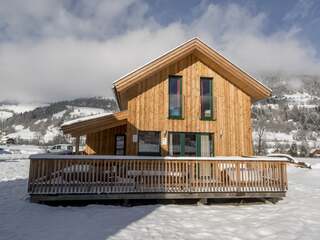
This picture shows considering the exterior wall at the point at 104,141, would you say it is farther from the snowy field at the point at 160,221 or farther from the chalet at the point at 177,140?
the snowy field at the point at 160,221

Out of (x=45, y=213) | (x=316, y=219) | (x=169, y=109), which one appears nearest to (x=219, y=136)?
(x=169, y=109)

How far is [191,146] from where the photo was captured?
1406cm

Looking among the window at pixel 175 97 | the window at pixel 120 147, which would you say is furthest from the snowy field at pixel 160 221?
the window at pixel 120 147

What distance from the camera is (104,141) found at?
16469 mm

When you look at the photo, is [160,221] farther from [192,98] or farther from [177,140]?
[192,98]

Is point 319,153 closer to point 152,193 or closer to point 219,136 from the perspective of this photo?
point 219,136

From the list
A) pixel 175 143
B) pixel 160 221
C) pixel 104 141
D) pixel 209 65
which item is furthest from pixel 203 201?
pixel 104 141

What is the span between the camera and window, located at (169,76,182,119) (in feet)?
46.2

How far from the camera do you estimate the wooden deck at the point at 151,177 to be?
32.3 feet

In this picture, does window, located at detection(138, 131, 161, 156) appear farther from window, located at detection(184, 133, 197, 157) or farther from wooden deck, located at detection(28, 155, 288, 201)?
wooden deck, located at detection(28, 155, 288, 201)

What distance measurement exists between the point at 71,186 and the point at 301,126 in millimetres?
109144

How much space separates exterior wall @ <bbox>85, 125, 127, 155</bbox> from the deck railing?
600 centimetres

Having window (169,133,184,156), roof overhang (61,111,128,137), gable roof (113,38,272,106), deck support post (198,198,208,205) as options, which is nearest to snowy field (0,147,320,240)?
deck support post (198,198,208,205)

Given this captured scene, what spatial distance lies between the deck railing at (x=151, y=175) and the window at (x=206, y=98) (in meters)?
3.91
